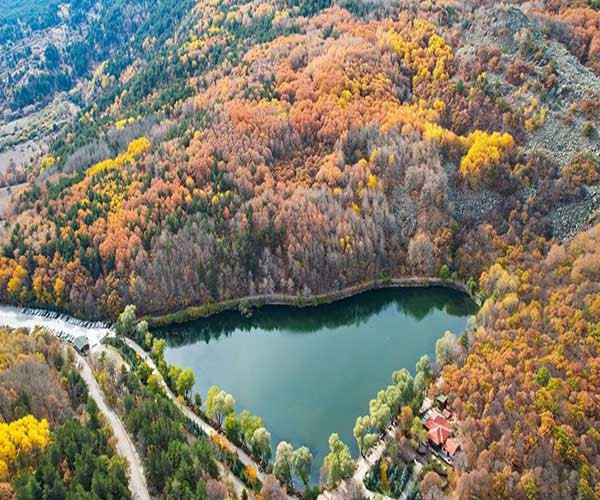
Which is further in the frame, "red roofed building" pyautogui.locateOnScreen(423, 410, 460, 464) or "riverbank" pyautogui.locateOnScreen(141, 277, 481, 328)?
"riverbank" pyautogui.locateOnScreen(141, 277, 481, 328)

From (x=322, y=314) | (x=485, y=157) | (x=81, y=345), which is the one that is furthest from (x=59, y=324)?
(x=485, y=157)

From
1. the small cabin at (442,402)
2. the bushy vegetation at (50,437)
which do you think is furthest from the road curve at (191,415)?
the small cabin at (442,402)

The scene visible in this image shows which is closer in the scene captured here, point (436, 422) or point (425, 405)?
point (436, 422)

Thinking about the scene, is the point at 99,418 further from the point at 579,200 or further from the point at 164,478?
the point at 579,200

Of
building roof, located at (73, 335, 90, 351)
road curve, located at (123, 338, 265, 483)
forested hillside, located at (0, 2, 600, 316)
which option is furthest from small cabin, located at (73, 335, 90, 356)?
forested hillside, located at (0, 2, 600, 316)

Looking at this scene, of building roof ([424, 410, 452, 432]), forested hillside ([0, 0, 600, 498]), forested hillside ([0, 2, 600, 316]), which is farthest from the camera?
forested hillside ([0, 2, 600, 316])

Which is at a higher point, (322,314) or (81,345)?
(81,345)

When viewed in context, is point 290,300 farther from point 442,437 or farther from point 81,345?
point 442,437

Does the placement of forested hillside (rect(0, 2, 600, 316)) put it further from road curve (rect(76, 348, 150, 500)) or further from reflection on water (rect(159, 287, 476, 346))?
road curve (rect(76, 348, 150, 500))
